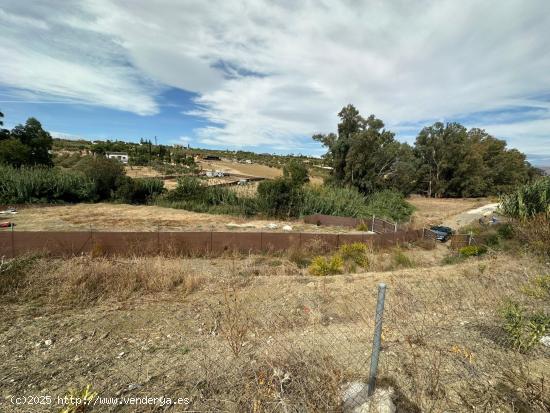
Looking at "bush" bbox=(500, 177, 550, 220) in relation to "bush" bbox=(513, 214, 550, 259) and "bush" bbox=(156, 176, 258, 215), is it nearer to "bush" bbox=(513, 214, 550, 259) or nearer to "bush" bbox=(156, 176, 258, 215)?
"bush" bbox=(513, 214, 550, 259)

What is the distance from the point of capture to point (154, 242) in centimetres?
1058

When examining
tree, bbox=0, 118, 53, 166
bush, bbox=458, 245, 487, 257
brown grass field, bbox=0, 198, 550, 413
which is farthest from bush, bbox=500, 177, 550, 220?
tree, bbox=0, 118, 53, 166

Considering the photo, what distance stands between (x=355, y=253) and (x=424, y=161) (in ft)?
148

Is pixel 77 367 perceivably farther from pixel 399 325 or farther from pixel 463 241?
pixel 463 241

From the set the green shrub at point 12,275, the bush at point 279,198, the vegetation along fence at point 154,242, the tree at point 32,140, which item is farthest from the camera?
the tree at point 32,140

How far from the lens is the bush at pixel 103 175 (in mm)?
26203

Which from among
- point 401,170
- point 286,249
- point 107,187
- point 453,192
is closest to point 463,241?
point 286,249

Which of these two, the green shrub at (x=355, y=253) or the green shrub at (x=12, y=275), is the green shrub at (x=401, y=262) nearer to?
the green shrub at (x=355, y=253)

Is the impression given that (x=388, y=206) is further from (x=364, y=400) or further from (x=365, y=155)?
(x=364, y=400)

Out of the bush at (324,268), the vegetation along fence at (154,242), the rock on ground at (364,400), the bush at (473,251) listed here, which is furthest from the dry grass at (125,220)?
the rock on ground at (364,400)

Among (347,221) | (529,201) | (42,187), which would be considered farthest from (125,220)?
(529,201)

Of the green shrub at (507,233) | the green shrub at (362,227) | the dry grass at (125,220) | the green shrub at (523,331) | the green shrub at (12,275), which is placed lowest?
the dry grass at (125,220)

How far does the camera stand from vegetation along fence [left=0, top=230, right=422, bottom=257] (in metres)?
9.40

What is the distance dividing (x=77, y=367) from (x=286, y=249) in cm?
874
